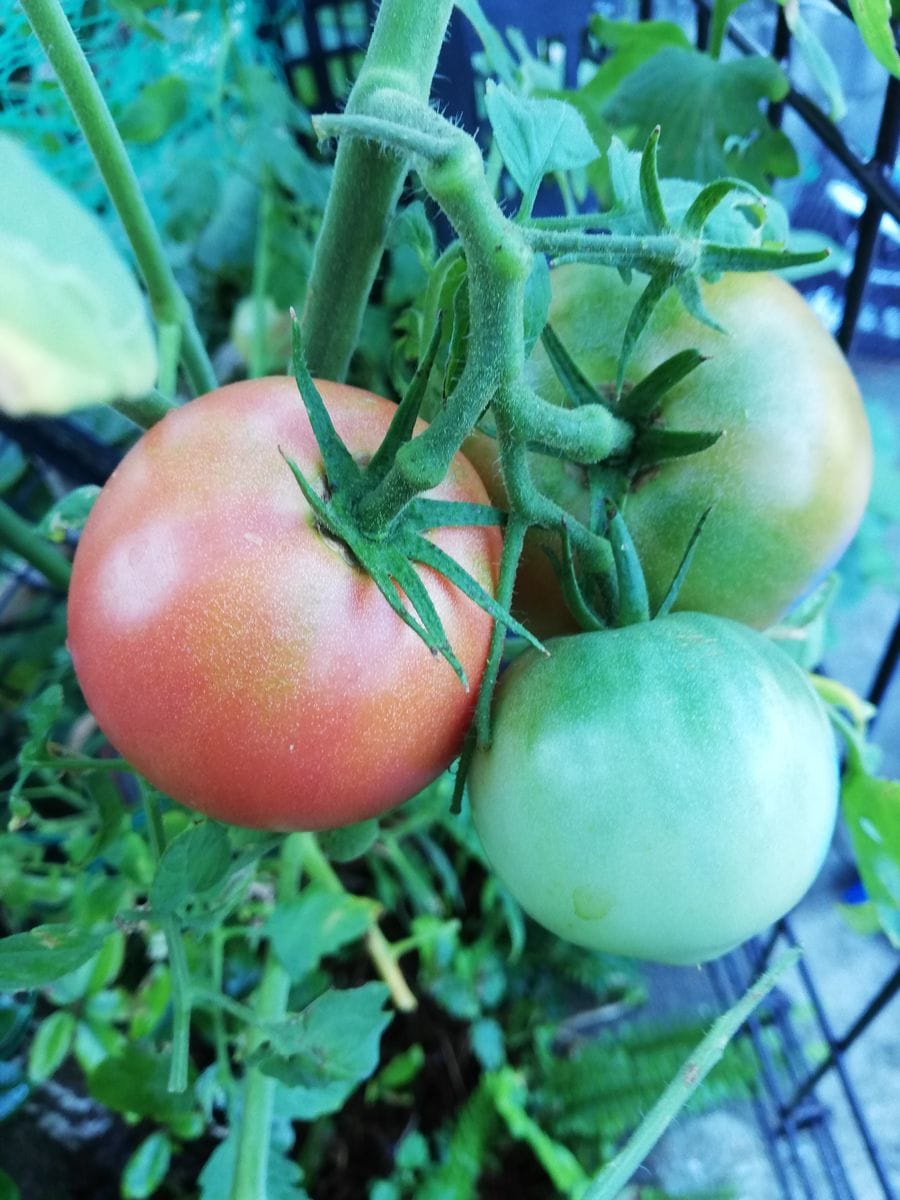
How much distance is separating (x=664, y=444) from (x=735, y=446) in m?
0.03

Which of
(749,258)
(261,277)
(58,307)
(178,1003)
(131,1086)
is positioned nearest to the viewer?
(58,307)

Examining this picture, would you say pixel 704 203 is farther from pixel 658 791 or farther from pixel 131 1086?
pixel 131 1086

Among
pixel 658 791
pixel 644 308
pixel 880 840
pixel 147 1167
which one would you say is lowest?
pixel 147 1167

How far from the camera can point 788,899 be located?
28 centimetres

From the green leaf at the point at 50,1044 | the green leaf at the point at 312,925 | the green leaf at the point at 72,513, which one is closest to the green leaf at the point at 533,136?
the green leaf at the point at 72,513

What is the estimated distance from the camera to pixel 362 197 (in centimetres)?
28

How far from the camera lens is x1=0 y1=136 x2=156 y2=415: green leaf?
11 centimetres

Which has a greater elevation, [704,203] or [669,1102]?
[704,203]

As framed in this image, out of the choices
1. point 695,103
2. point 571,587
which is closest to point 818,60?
point 695,103

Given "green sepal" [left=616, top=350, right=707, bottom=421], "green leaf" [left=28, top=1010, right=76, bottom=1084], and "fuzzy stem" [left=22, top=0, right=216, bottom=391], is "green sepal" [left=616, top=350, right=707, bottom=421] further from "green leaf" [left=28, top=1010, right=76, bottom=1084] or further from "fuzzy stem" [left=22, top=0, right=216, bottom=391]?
"green leaf" [left=28, top=1010, right=76, bottom=1084]

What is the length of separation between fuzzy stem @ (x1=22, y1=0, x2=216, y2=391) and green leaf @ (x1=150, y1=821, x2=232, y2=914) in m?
0.20

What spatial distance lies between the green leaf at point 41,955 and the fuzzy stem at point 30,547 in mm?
195

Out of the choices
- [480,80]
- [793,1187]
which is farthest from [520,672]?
[793,1187]

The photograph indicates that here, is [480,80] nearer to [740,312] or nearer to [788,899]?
[740,312]
